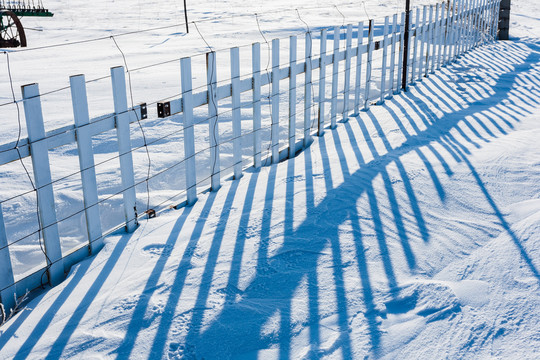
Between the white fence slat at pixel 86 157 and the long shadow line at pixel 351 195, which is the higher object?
the white fence slat at pixel 86 157

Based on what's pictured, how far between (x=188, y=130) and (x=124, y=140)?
0.76m

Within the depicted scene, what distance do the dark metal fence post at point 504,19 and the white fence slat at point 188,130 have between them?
12978 millimetres

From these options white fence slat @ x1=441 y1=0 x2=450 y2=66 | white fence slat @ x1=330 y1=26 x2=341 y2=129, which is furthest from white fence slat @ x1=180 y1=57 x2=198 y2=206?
white fence slat @ x1=441 y1=0 x2=450 y2=66

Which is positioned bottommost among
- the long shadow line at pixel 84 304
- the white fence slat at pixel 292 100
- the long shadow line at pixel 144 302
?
the long shadow line at pixel 84 304

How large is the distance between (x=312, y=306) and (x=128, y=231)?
1.77m

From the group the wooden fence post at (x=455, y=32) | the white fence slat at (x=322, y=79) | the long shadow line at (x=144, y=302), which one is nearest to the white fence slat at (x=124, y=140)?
the long shadow line at (x=144, y=302)

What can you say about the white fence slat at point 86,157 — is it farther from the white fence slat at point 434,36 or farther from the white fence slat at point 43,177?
the white fence slat at point 434,36

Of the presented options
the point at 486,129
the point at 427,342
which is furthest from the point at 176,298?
the point at 486,129

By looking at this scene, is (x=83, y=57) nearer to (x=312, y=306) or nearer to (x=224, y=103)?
(x=224, y=103)

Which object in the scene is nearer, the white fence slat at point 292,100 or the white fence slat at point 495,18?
the white fence slat at point 292,100

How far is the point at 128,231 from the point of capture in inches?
167

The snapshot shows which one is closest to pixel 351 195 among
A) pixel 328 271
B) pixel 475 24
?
pixel 328 271

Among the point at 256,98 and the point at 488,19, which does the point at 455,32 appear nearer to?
the point at 488,19

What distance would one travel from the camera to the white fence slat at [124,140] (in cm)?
393
